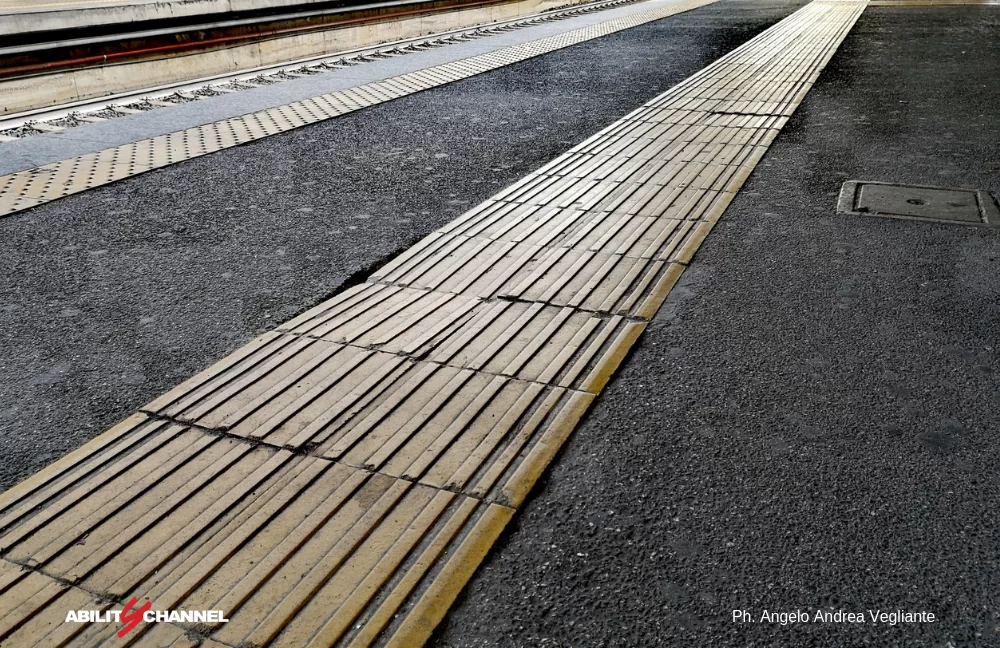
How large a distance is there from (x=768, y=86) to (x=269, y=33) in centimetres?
658

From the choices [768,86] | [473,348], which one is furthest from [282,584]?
[768,86]

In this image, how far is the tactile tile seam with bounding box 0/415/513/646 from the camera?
1.80m

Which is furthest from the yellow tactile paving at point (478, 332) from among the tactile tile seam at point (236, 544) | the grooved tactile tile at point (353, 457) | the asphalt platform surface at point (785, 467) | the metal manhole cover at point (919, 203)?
the metal manhole cover at point (919, 203)

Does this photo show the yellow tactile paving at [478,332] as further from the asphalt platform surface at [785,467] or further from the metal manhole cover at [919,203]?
the metal manhole cover at [919,203]

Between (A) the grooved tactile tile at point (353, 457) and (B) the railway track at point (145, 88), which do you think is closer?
(A) the grooved tactile tile at point (353, 457)

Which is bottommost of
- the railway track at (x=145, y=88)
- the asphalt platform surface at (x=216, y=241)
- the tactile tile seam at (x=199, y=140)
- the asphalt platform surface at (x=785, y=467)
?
the asphalt platform surface at (x=785, y=467)

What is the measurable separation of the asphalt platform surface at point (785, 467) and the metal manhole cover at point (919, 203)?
204mm

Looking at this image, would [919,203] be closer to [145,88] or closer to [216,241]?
[216,241]

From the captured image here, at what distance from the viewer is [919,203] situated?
453cm

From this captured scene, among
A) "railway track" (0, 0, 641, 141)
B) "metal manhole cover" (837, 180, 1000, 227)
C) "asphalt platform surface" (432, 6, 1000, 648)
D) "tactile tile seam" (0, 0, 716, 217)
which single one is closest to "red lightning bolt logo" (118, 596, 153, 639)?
"asphalt platform surface" (432, 6, 1000, 648)

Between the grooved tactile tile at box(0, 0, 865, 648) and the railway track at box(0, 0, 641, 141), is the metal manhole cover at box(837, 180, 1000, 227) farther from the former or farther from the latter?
the railway track at box(0, 0, 641, 141)

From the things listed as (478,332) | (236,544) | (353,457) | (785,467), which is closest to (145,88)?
(478,332)

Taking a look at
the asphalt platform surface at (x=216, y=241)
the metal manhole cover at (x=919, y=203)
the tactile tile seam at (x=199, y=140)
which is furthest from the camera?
the tactile tile seam at (x=199, y=140)

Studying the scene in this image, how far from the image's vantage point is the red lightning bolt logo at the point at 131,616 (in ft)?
5.83
